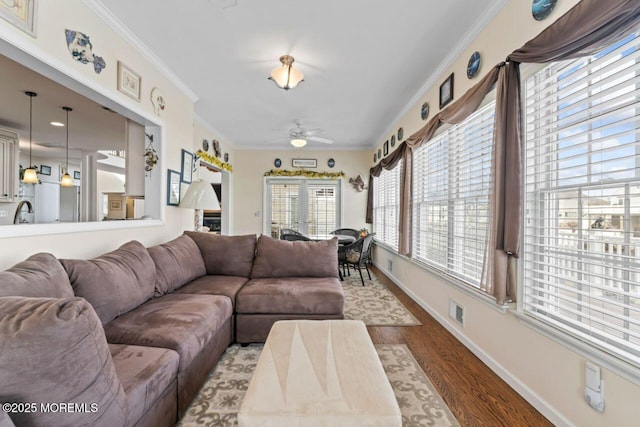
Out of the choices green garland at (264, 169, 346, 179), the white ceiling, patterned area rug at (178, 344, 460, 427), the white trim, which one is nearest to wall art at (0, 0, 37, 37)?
the white ceiling

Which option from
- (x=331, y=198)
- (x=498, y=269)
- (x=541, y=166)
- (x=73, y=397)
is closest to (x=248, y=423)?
(x=73, y=397)

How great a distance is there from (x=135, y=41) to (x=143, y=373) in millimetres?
2842

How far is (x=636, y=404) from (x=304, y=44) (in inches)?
126

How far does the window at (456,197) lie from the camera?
7.67 feet

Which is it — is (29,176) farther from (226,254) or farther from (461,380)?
(461,380)

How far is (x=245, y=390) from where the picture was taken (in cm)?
183

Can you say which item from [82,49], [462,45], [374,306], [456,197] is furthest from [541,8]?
[82,49]

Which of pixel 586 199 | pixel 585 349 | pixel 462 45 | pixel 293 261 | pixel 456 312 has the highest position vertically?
pixel 462 45

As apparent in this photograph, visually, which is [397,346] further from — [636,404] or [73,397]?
[73,397]

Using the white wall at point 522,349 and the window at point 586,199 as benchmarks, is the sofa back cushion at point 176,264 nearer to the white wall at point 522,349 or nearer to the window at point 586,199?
the white wall at point 522,349

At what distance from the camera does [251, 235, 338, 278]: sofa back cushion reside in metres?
2.98

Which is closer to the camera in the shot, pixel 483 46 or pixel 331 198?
pixel 483 46

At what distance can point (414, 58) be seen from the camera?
2.82 meters

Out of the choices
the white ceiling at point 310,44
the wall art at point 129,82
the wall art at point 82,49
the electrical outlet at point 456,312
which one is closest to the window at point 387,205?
the white ceiling at point 310,44
